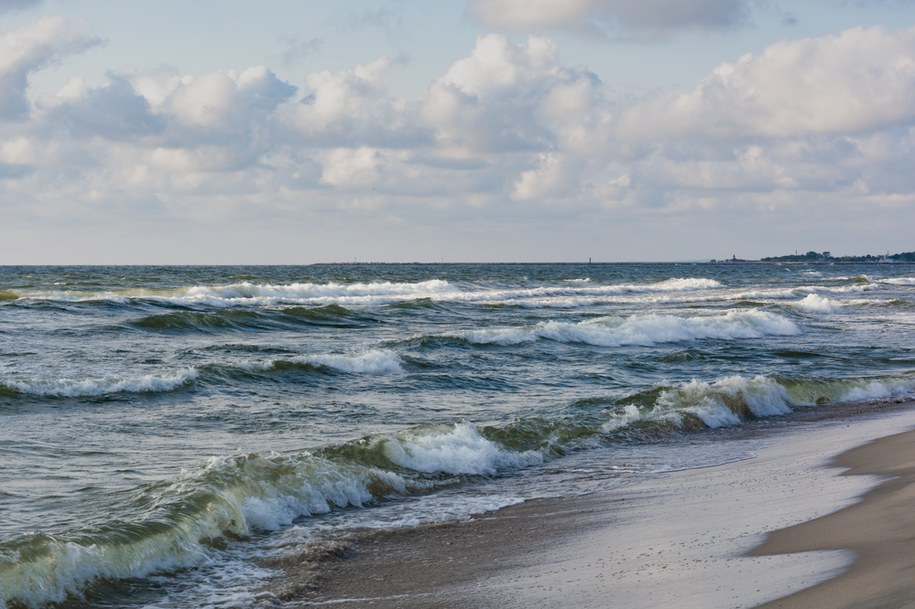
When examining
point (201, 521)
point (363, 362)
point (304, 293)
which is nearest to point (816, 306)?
point (304, 293)

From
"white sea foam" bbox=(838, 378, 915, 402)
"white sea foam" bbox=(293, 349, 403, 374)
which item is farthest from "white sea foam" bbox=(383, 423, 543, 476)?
Result: "white sea foam" bbox=(838, 378, 915, 402)

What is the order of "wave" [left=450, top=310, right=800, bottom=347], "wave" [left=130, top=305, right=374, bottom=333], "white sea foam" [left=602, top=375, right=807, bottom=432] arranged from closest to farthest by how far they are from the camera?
"white sea foam" [left=602, top=375, right=807, bottom=432] < "wave" [left=450, top=310, right=800, bottom=347] < "wave" [left=130, top=305, right=374, bottom=333]

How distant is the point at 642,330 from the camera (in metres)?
29.6

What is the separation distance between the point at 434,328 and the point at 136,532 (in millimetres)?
24529

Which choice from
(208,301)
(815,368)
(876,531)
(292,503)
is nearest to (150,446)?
(292,503)

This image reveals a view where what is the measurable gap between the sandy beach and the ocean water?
0.62 m

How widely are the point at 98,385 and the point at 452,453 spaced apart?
6.94 m

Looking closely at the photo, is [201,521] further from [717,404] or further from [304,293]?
Result: [304,293]

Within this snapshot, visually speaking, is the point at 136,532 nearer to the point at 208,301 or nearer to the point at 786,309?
the point at 208,301

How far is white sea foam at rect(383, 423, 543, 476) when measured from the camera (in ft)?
36.2

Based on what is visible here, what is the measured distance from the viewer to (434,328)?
31969mm

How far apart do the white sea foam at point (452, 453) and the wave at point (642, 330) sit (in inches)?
524

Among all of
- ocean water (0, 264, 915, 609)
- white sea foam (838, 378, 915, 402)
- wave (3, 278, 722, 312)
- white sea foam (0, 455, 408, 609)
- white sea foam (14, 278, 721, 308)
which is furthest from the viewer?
white sea foam (14, 278, 721, 308)

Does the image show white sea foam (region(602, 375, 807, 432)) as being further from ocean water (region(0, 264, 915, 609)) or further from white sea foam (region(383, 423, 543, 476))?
white sea foam (region(383, 423, 543, 476))
